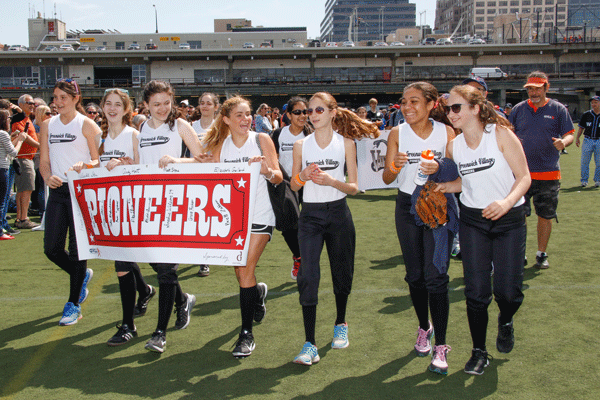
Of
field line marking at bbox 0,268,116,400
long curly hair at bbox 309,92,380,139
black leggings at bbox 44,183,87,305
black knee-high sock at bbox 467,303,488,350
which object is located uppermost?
long curly hair at bbox 309,92,380,139

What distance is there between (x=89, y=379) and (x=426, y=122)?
10.2 ft

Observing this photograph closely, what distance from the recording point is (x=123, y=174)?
14.5ft

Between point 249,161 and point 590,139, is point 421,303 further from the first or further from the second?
point 590,139

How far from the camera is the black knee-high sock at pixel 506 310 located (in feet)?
12.3

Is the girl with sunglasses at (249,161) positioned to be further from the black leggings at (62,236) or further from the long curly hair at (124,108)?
the black leggings at (62,236)

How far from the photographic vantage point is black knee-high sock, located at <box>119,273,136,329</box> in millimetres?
4488

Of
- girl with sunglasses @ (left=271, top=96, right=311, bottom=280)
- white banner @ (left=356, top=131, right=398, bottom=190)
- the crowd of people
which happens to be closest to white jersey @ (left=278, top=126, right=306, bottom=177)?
girl with sunglasses @ (left=271, top=96, right=311, bottom=280)

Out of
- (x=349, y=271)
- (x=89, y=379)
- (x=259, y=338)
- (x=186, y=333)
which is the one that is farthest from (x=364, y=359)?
(x=89, y=379)

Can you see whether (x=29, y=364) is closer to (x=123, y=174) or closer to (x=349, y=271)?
(x=123, y=174)

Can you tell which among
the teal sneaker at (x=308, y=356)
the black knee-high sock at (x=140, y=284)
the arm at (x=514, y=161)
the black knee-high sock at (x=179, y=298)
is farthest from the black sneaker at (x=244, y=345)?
the arm at (x=514, y=161)

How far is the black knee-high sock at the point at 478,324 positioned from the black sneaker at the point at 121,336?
2729mm

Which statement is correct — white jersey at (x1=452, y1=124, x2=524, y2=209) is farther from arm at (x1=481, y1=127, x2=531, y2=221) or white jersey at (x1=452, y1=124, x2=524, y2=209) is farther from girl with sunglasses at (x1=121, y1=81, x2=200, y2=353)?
girl with sunglasses at (x1=121, y1=81, x2=200, y2=353)

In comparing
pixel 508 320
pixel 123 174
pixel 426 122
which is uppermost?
pixel 426 122

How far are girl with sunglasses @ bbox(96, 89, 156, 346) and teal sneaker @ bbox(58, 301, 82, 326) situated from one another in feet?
1.61
